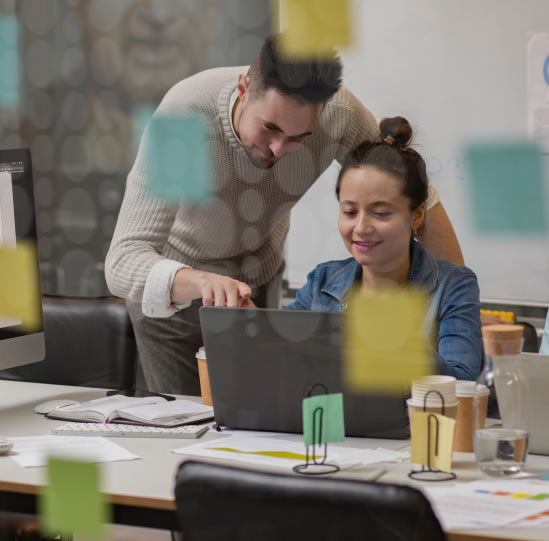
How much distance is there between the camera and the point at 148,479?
74 cm

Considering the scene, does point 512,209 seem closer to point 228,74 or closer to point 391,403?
point 391,403

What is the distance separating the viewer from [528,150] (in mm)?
311

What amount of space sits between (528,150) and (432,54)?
1.54 metres

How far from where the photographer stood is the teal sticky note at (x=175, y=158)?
40cm

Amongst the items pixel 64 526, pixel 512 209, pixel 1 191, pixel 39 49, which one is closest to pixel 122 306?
pixel 1 191

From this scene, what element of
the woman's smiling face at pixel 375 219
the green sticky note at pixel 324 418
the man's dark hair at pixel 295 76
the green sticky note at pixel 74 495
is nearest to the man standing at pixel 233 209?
the man's dark hair at pixel 295 76

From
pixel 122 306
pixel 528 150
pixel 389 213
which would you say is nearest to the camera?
pixel 528 150

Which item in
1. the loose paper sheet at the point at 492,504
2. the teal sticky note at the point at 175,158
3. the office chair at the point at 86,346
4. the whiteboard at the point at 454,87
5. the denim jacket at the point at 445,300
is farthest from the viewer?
the whiteboard at the point at 454,87

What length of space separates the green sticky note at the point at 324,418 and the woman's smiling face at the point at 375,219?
39cm

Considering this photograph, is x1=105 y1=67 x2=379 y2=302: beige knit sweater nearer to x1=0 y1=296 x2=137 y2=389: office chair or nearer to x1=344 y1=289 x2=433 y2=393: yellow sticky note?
x1=0 y1=296 x2=137 y2=389: office chair

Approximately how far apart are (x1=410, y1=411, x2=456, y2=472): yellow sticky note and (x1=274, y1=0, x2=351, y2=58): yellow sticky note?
1.60ft

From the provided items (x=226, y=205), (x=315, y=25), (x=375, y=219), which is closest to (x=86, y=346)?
(x=226, y=205)

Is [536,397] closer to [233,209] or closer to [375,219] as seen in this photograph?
[375,219]

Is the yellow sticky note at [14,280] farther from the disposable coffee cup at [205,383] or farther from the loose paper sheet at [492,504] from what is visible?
the disposable coffee cup at [205,383]
